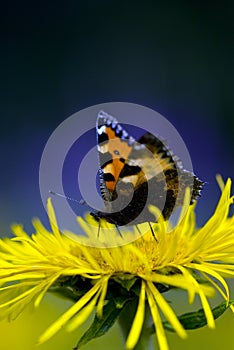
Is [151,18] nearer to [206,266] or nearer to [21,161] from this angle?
[21,161]

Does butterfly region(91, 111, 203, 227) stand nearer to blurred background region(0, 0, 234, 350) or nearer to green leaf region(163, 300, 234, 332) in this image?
green leaf region(163, 300, 234, 332)

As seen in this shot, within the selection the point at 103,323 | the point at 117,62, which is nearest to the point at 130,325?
the point at 103,323

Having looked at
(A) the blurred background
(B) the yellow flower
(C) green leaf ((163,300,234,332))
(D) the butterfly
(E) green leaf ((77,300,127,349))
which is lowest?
(C) green leaf ((163,300,234,332))

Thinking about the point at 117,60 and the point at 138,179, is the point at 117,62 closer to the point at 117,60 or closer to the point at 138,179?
the point at 117,60

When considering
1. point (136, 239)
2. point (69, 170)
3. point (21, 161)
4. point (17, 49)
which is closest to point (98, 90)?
point (17, 49)

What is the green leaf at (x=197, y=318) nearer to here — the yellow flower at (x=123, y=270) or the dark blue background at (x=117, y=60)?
the yellow flower at (x=123, y=270)

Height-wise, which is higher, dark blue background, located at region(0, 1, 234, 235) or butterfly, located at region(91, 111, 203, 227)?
dark blue background, located at region(0, 1, 234, 235)

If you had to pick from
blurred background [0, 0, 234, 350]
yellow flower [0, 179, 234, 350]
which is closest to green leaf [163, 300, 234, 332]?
yellow flower [0, 179, 234, 350]
